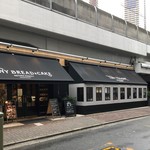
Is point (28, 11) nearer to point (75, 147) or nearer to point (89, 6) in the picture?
point (89, 6)

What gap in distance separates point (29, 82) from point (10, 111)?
6.50 ft

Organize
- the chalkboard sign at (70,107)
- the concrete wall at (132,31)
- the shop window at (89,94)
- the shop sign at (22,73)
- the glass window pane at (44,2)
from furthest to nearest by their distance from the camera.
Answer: the concrete wall at (132,31)
the shop window at (89,94)
the chalkboard sign at (70,107)
the glass window pane at (44,2)
the shop sign at (22,73)

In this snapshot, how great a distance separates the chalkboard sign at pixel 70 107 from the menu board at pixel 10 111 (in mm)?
3347

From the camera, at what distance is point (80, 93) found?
16547mm

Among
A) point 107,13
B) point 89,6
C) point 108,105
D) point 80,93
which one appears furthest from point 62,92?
point 107,13

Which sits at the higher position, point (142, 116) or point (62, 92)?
point (62, 92)

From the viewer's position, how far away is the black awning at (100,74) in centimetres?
1638

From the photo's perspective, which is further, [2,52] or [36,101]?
[36,101]

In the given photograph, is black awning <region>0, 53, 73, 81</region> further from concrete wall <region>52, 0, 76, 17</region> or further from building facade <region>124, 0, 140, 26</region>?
building facade <region>124, 0, 140, 26</region>

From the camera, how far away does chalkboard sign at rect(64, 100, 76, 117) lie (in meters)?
15.2

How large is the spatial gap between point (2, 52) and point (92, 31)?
7.50 m

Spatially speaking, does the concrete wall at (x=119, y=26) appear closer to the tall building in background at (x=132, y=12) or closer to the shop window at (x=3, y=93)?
the tall building in background at (x=132, y=12)

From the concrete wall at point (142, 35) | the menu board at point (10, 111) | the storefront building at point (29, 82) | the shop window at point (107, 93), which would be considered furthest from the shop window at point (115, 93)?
the menu board at point (10, 111)

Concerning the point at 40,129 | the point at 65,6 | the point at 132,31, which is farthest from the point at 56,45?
the point at 132,31
